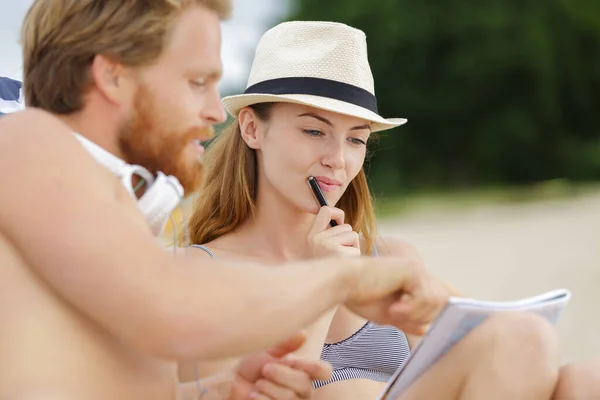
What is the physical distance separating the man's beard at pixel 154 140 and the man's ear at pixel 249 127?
108cm

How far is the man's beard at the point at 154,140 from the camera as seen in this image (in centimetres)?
145

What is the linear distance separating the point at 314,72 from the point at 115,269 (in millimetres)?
1403

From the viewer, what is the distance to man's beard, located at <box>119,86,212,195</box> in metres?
1.45

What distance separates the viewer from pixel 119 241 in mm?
1236

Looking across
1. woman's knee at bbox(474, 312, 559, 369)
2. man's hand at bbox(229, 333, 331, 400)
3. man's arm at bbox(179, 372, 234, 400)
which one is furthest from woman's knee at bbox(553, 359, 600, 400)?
man's arm at bbox(179, 372, 234, 400)

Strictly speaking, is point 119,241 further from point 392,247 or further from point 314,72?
point 392,247

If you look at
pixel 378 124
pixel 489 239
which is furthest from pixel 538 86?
pixel 378 124

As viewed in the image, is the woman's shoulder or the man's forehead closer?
the man's forehead

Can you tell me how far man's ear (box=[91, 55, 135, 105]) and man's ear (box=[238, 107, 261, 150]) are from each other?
3.82 ft

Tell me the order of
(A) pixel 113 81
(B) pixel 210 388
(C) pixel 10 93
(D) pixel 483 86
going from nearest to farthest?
(A) pixel 113 81, (B) pixel 210 388, (C) pixel 10 93, (D) pixel 483 86

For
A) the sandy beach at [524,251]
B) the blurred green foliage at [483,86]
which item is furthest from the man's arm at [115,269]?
the blurred green foliage at [483,86]

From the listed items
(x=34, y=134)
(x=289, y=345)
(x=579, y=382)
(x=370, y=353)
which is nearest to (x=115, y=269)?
(x=34, y=134)

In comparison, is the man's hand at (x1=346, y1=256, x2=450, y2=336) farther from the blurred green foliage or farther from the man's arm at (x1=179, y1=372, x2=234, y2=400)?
the blurred green foliage

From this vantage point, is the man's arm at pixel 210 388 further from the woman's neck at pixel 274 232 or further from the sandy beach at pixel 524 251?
the sandy beach at pixel 524 251
